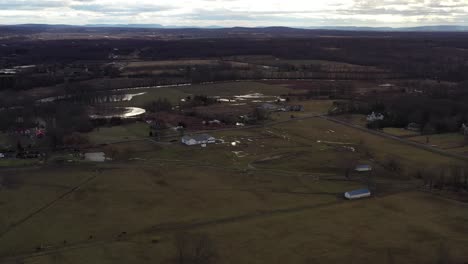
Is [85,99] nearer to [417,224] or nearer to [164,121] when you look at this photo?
[164,121]

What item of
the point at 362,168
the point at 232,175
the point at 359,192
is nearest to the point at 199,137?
the point at 232,175

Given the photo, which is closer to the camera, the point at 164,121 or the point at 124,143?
the point at 124,143

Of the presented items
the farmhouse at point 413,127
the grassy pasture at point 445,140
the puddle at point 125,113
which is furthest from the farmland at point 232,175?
the puddle at point 125,113

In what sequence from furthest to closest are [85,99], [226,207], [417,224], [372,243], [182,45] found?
[182,45]
[85,99]
[226,207]
[417,224]
[372,243]

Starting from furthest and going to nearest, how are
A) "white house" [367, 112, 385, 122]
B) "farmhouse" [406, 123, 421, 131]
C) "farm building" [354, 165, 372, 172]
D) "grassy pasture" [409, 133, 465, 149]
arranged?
"white house" [367, 112, 385, 122], "farmhouse" [406, 123, 421, 131], "grassy pasture" [409, 133, 465, 149], "farm building" [354, 165, 372, 172]

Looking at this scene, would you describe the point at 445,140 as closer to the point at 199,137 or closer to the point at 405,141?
the point at 405,141

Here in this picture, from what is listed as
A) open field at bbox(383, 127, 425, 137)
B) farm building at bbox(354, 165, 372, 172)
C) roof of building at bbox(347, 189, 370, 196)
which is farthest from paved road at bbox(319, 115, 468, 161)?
roof of building at bbox(347, 189, 370, 196)

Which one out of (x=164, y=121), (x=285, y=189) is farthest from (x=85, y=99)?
(x=285, y=189)

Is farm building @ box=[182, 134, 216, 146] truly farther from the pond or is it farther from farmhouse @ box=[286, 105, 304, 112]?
farmhouse @ box=[286, 105, 304, 112]
